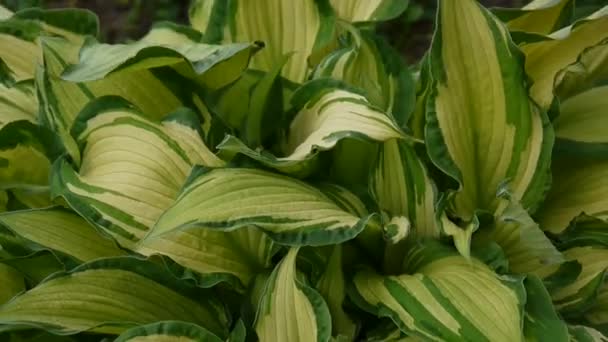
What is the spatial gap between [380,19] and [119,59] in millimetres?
362

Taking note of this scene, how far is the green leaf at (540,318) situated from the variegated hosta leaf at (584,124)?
21cm

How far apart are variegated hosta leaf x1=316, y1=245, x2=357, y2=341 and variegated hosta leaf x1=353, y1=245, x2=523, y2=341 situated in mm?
21

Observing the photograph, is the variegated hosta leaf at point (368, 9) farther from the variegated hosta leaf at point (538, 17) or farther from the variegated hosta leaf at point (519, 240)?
the variegated hosta leaf at point (519, 240)

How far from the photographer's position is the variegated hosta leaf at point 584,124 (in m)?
1.01

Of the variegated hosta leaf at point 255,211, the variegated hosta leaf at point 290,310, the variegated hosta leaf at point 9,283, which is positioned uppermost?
the variegated hosta leaf at point 255,211

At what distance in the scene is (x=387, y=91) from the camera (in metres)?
1.01

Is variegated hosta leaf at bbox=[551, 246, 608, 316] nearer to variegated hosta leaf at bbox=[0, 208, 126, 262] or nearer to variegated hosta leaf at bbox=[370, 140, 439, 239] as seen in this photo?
variegated hosta leaf at bbox=[370, 140, 439, 239]

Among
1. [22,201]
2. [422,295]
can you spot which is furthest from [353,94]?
[22,201]

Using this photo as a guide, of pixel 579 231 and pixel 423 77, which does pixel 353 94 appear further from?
pixel 579 231

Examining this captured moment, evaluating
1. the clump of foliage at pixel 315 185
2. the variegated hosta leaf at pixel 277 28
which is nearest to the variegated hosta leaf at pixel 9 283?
the clump of foliage at pixel 315 185

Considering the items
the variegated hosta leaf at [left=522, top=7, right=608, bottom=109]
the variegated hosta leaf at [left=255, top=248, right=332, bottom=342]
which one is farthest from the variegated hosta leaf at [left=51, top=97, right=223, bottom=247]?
the variegated hosta leaf at [left=522, top=7, right=608, bottom=109]

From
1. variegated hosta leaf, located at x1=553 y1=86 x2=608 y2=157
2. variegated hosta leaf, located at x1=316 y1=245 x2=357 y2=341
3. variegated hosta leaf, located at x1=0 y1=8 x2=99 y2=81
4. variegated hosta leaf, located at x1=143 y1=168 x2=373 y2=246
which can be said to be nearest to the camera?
variegated hosta leaf, located at x1=143 y1=168 x2=373 y2=246

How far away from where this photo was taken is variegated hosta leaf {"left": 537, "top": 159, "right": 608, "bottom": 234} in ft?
3.28

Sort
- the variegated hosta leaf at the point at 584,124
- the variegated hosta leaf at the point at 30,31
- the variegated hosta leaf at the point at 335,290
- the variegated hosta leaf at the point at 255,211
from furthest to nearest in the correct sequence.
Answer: the variegated hosta leaf at the point at 30,31, the variegated hosta leaf at the point at 584,124, the variegated hosta leaf at the point at 335,290, the variegated hosta leaf at the point at 255,211
